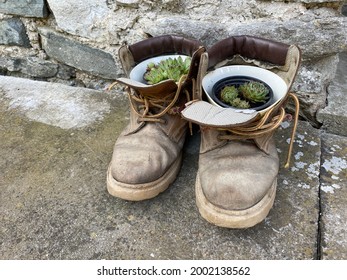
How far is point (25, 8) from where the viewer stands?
4.56ft

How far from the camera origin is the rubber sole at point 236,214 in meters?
0.84

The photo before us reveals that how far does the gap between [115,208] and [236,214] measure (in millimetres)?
317

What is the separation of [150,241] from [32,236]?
0.94 feet

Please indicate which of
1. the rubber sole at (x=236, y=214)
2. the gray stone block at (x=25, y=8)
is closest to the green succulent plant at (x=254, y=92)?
the rubber sole at (x=236, y=214)

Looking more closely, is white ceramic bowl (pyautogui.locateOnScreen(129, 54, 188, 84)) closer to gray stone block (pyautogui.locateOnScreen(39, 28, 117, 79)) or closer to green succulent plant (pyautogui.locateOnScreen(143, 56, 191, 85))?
green succulent plant (pyautogui.locateOnScreen(143, 56, 191, 85))

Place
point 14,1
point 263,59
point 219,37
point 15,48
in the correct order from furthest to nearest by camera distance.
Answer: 1. point 15,48
2. point 14,1
3. point 219,37
4. point 263,59

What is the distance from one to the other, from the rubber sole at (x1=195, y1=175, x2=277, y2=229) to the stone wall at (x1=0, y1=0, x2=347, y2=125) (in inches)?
19.6

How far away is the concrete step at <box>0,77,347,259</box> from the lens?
86cm

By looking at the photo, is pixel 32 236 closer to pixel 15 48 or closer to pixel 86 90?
pixel 86 90

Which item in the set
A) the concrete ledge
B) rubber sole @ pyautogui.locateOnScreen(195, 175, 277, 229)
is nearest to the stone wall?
the concrete ledge

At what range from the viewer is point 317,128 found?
1234mm

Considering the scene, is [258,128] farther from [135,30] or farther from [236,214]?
[135,30]

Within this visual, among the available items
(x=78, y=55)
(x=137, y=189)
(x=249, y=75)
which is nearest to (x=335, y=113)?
(x=249, y=75)
